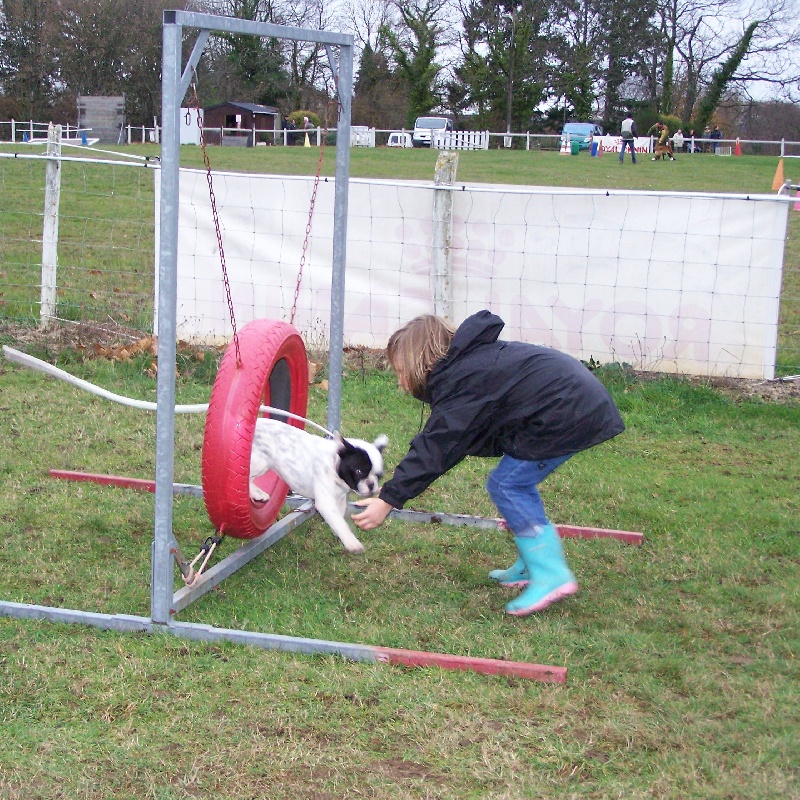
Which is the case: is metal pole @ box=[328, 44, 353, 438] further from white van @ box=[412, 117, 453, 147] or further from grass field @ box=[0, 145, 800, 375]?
white van @ box=[412, 117, 453, 147]

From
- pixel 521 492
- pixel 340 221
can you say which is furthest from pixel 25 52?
pixel 521 492

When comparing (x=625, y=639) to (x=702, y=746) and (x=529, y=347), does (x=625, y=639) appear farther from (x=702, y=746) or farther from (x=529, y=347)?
(x=529, y=347)

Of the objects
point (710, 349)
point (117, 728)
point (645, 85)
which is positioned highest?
point (645, 85)

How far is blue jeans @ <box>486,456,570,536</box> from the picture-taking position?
4113mm

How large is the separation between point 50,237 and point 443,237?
3.61m

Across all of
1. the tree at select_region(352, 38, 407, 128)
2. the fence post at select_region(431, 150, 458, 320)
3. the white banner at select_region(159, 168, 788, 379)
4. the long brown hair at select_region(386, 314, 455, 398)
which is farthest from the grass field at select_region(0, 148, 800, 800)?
the tree at select_region(352, 38, 407, 128)

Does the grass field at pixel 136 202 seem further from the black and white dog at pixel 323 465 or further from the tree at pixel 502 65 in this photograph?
the tree at pixel 502 65

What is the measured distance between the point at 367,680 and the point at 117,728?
2.85ft

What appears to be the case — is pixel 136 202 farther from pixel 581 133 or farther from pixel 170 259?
pixel 581 133

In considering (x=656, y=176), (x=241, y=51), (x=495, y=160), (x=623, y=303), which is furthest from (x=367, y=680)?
(x=241, y=51)

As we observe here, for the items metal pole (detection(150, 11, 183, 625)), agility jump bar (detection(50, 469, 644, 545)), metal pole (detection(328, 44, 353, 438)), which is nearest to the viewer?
metal pole (detection(150, 11, 183, 625))

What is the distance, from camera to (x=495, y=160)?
32812 millimetres

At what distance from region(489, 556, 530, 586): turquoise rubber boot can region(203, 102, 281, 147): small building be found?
147ft

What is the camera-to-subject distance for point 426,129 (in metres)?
47.9
